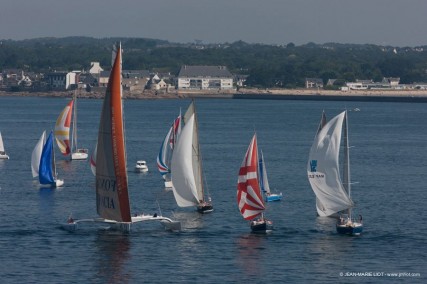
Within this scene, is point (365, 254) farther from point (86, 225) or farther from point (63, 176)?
point (63, 176)

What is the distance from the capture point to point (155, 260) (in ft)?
126

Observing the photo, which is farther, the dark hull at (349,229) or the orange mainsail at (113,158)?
the dark hull at (349,229)

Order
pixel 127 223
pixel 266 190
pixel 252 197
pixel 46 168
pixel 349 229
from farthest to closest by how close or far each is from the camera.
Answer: pixel 46 168
pixel 266 190
pixel 252 197
pixel 349 229
pixel 127 223

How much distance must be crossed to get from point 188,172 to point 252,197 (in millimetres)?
4838

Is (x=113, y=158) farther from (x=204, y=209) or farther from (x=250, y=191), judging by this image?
(x=204, y=209)

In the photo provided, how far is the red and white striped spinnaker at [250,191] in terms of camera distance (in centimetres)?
4338

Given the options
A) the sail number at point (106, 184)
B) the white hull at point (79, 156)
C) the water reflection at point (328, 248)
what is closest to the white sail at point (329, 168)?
the water reflection at point (328, 248)

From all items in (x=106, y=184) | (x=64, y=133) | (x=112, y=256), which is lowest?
(x=112, y=256)

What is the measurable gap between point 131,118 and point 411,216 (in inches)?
3529

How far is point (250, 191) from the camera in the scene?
143ft

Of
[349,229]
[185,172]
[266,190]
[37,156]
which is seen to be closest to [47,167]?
[37,156]

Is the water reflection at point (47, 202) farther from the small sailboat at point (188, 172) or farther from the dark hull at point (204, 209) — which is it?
the dark hull at point (204, 209)

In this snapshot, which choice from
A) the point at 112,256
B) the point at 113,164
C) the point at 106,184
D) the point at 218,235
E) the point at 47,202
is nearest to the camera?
the point at 112,256

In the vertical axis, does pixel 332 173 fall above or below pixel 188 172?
above
